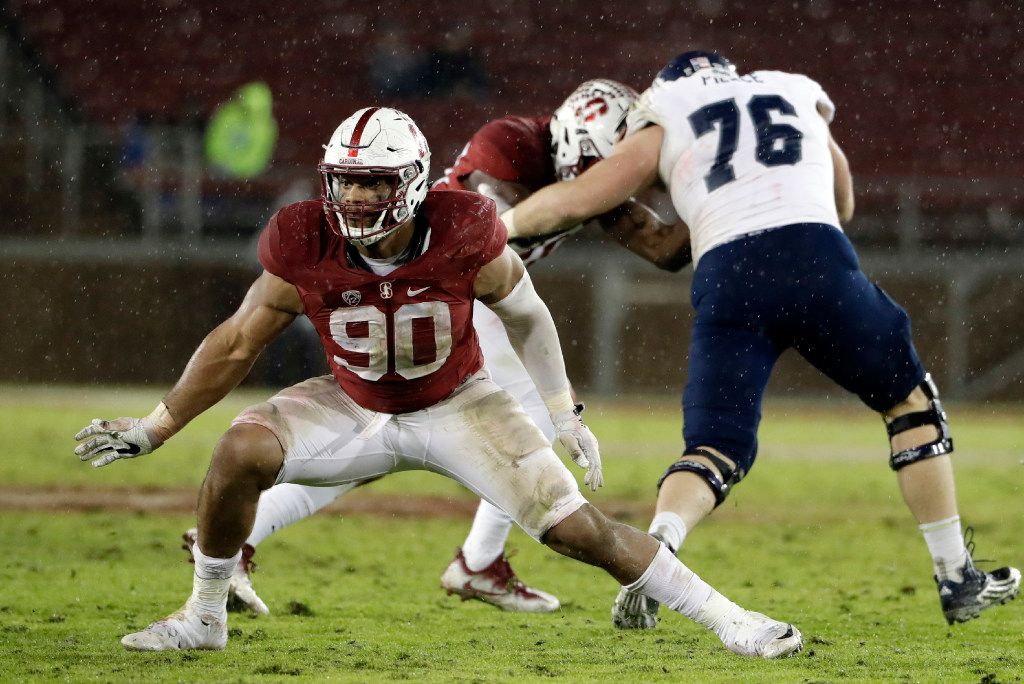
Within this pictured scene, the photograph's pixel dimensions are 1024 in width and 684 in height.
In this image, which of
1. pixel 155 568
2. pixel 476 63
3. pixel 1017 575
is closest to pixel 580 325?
pixel 476 63

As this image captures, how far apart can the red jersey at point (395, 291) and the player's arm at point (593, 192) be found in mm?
659

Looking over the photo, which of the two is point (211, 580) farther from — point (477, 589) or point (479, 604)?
point (479, 604)

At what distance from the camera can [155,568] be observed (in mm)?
5230

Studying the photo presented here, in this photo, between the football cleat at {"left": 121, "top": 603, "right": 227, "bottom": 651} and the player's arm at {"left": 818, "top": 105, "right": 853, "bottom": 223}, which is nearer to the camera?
the football cleat at {"left": 121, "top": 603, "right": 227, "bottom": 651}

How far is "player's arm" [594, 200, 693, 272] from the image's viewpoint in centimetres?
482

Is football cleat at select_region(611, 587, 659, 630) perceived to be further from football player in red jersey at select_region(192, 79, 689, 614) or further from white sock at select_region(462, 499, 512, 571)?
white sock at select_region(462, 499, 512, 571)

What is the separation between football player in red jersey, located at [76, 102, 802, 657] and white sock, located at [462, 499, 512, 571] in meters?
0.95

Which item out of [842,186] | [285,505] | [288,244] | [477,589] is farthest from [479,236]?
[842,186]

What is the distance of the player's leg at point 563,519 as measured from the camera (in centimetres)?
354

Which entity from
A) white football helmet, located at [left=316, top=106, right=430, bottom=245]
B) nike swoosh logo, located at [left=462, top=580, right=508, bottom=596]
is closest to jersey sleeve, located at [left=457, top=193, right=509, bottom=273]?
white football helmet, located at [left=316, top=106, right=430, bottom=245]

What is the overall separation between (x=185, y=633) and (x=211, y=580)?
0.16m

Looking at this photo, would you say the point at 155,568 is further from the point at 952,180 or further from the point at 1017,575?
the point at 952,180

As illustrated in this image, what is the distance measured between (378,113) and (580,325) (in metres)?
11.7

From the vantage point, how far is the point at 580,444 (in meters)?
3.83
